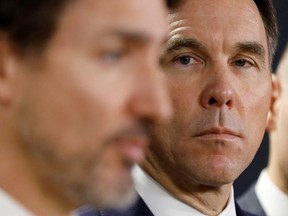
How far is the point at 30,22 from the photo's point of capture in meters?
0.73

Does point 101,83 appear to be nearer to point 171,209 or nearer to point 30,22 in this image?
point 30,22

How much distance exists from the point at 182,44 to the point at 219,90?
4.0 inches

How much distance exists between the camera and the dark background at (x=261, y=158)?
227 centimetres

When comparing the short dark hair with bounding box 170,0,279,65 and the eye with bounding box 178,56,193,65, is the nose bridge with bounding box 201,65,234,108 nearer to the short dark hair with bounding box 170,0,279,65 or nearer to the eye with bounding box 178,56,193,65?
the eye with bounding box 178,56,193,65

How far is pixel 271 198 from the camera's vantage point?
1.97 meters

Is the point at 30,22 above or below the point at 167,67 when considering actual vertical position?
above

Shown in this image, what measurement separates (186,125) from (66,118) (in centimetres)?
54

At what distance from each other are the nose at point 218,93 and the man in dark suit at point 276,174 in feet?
2.32

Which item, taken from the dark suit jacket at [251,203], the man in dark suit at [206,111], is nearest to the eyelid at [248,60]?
the man in dark suit at [206,111]

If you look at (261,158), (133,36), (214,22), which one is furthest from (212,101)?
(261,158)

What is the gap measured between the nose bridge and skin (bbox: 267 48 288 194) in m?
0.76

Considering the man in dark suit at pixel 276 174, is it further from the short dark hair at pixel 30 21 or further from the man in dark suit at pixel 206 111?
the short dark hair at pixel 30 21

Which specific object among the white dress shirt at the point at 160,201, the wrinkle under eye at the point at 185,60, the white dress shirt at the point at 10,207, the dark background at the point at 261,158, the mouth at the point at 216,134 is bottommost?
the dark background at the point at 261,158

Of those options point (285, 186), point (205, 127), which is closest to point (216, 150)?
point (205, 127)
